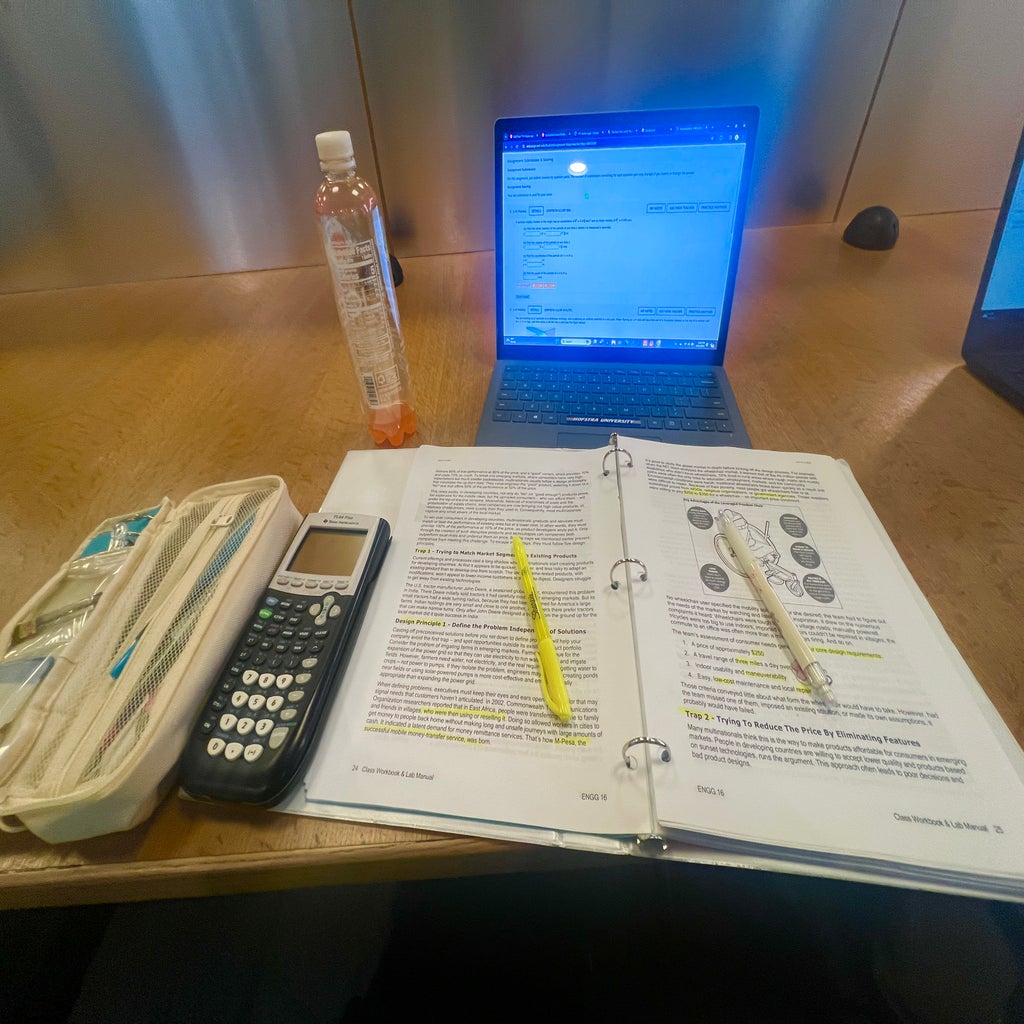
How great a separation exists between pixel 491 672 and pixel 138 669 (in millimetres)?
224

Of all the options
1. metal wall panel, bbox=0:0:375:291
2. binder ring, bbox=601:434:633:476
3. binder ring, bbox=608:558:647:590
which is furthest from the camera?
metal wall panel, bbox=0:0:375:291

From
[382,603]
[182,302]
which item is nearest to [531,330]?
[382,603]

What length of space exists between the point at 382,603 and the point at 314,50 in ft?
3.03

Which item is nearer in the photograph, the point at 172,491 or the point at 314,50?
the point at 172,491

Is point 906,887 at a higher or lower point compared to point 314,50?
lower

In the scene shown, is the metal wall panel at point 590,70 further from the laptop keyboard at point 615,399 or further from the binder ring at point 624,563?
the binder ring at point 624,563

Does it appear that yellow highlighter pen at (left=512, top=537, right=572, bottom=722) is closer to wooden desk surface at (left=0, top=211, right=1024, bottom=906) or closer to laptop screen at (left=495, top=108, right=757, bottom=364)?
wooden desk surface at (left=0, top=211, right=1024, bottom=906)

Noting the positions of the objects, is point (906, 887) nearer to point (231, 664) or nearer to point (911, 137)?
point (231, 664)

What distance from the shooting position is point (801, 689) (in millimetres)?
358

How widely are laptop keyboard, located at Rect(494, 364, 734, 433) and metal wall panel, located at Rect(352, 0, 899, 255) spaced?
0.54m

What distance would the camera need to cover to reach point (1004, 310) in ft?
2.07

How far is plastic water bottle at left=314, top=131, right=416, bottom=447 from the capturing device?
500mm

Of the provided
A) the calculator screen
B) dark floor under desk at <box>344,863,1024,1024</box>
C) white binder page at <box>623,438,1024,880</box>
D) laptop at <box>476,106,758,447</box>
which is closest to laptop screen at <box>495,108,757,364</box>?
laptop at <box>476,106,758,447</box>

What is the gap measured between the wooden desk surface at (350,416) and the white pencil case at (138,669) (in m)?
0.04
